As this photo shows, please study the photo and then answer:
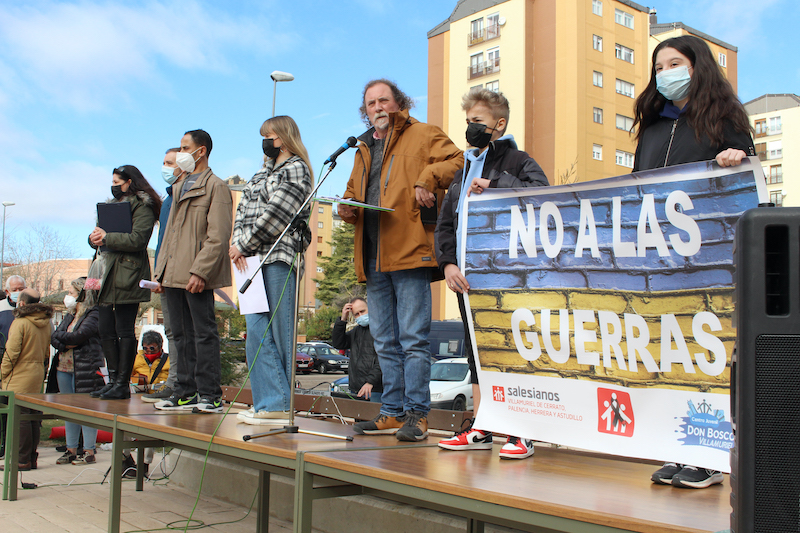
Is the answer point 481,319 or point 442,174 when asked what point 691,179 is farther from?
point 442,174

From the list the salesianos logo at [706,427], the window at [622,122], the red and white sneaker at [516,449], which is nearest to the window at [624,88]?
the window at [622,122]

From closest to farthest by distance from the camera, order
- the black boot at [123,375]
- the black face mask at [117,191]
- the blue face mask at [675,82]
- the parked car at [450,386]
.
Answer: the blue face mask at [675,82]
the black boot at [123,375]
the black face mask at [117,191]
the parked car at [450,386]

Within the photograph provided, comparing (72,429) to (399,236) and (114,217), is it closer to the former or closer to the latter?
(114,217)

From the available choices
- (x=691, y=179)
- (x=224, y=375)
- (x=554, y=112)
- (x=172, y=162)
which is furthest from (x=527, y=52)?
(x=691, y=179)

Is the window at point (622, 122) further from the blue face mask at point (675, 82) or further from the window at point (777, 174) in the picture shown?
the blue face mask at point (675, 82)

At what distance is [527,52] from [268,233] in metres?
33.2

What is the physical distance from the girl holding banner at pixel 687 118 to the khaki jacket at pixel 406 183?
1.16 metres

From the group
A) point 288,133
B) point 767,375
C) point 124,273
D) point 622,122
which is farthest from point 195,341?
point 622,122

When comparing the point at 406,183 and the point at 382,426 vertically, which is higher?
the point at 406,183

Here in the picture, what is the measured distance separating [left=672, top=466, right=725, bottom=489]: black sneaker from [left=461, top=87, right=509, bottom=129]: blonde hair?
1853mm

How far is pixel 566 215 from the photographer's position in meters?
2.80

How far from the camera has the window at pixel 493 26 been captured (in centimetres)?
3578

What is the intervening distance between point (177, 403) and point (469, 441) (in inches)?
103

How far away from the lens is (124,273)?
18.0 feet
